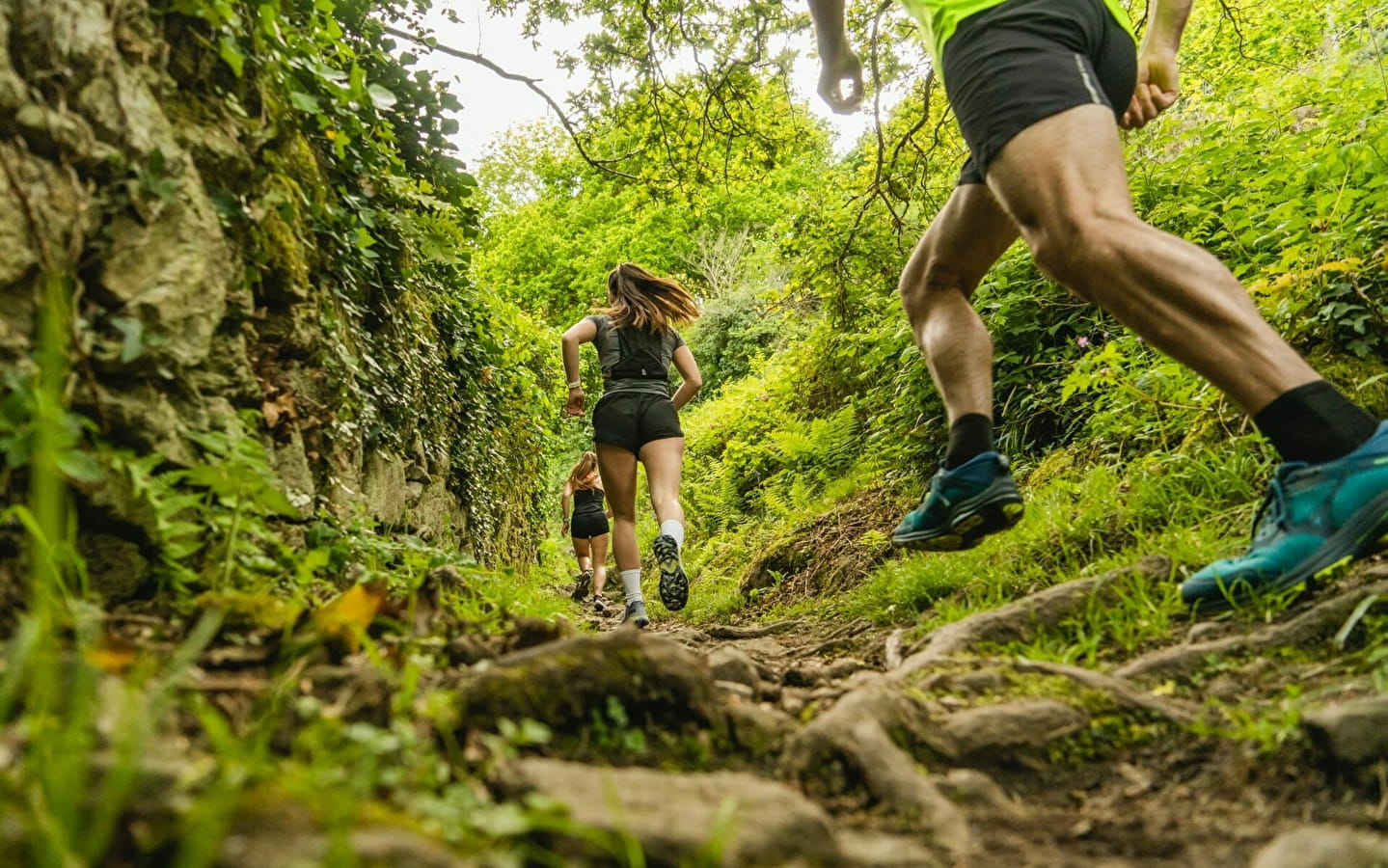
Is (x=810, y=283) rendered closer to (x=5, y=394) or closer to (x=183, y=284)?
(x=183, y=284)

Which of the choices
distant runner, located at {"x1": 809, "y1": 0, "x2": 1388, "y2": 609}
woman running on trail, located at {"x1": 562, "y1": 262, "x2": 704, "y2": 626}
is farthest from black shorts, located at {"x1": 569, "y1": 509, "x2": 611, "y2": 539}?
distant runner, located at {"x1": 809, "y1": 0, "x2": 1388, "y2": 609}

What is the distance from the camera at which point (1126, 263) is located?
6.29 feet

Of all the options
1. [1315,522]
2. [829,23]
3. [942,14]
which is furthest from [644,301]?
[1315,522]

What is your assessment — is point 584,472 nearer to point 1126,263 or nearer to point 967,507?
point 967,507

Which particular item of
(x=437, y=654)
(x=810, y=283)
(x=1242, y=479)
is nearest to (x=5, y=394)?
(x=437, y=654)

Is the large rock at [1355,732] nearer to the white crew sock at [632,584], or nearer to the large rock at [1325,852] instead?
the large rock at [1325,852]

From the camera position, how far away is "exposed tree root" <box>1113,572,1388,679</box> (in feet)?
5.78

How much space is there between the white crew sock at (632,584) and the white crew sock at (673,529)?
0.41 m

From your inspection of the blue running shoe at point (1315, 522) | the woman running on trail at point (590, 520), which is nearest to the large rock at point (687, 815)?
the blue running shoe at point (1315, 522)

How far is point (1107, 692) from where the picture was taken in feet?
5.19

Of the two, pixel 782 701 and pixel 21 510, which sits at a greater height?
pixel 21 510

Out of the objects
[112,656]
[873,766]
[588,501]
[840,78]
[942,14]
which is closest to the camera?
[112,656]

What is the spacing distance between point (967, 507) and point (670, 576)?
116 inches

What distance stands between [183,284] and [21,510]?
2.60 ft
